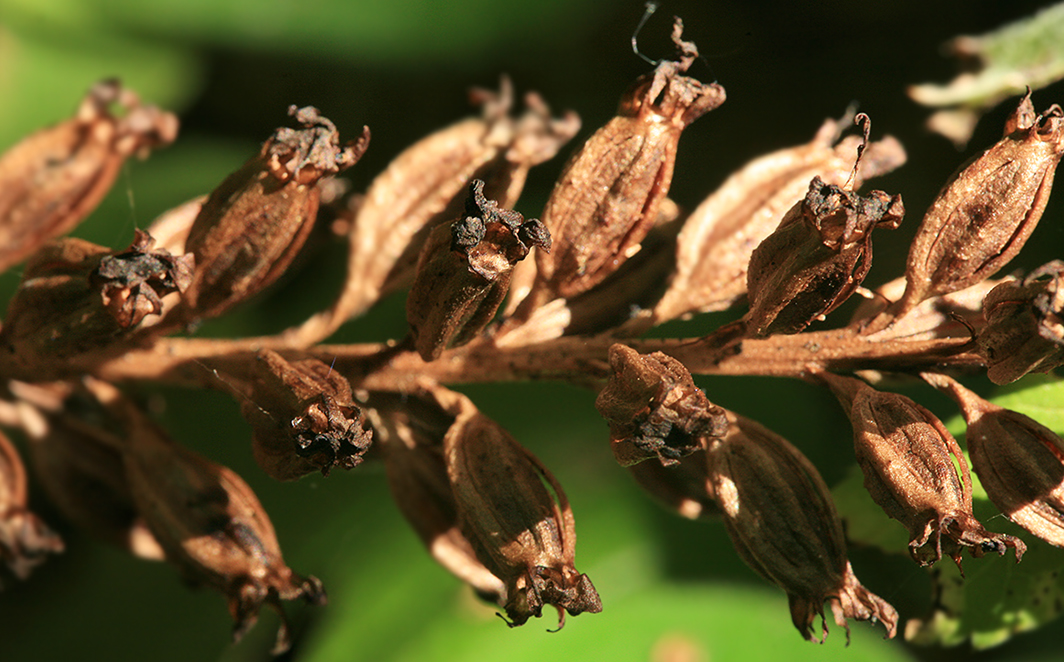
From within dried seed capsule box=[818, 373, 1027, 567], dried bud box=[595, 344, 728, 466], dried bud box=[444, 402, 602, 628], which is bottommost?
dried bud box=[444, 402, 602, 628]

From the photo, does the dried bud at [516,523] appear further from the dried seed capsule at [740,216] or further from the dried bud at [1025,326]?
the dried bud at [1025,326]

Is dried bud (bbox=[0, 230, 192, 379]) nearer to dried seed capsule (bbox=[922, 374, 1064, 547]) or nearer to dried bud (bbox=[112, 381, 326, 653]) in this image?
dried bud (bbox=[112, 381, 326, 653])

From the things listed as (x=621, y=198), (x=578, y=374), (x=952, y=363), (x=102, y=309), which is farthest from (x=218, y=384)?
(x=952, y=363)

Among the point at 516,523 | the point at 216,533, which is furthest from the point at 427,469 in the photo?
the point at 216,533

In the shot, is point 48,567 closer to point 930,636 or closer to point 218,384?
point 218,384

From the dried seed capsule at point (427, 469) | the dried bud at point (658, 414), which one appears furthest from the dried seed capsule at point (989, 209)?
the dried seed capsule at point (427, 469)

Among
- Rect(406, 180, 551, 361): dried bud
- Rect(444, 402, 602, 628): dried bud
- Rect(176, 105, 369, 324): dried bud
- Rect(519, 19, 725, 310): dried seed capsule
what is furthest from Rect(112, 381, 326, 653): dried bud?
Rect(519, 19, 725, 310): dried seed capsule
